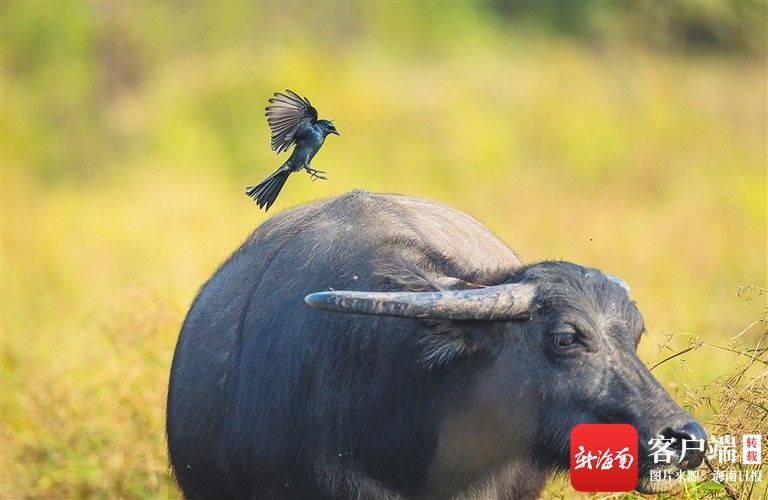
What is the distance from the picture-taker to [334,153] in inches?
690

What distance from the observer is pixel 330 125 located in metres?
5.06

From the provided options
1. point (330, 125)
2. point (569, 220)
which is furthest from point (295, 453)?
point (569, 220)

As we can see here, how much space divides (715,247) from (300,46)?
9.48 m

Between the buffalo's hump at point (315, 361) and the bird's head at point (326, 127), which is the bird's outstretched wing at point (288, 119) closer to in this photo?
the bird's head at point (326, 127)

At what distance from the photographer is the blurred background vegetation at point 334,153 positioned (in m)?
8.95

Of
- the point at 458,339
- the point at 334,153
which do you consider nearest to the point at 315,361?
the point at 458,339

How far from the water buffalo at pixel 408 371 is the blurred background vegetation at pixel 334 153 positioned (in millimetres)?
3000

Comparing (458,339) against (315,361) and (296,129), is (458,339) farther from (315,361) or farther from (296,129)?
(296,129)

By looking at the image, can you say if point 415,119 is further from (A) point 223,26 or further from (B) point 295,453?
(B) point 295,453

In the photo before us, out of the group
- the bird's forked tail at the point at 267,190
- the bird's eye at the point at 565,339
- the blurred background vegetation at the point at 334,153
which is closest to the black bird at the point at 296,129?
the bird's forked tail at the point at 267,190

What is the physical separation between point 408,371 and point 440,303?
389 millimetres

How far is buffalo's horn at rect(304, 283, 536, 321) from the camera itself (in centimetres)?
439

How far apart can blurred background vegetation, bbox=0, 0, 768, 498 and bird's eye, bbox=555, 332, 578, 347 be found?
365 centimetres

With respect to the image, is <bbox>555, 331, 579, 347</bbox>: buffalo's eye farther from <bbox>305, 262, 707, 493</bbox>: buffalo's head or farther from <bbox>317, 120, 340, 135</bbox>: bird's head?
<bbox>317, 120, 340, 135</bbox>: bird's head
